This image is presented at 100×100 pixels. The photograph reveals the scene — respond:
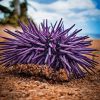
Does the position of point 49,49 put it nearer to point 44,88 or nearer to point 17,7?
point 44,88

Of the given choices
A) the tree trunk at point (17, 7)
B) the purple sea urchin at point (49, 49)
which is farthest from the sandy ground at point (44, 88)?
the tree trunk at point (17, 7)

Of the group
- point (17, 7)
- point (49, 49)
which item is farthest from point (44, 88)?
point (17, 7)

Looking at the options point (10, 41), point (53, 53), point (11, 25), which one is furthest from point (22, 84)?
point (11, 25)

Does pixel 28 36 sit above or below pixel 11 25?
below

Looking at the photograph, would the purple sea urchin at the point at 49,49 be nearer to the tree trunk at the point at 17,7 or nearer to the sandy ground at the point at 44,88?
the sandy ground at the point at 44,88

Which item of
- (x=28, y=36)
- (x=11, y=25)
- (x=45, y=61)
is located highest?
(x=11, y=25)

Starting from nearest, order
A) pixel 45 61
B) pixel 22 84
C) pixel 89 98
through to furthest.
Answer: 1. pixel 89 98
2. pixel 22 84
3. pixel 45 61

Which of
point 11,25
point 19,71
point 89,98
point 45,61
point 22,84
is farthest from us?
point 11,25

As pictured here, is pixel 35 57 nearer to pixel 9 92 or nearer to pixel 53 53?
pixel 53 53
